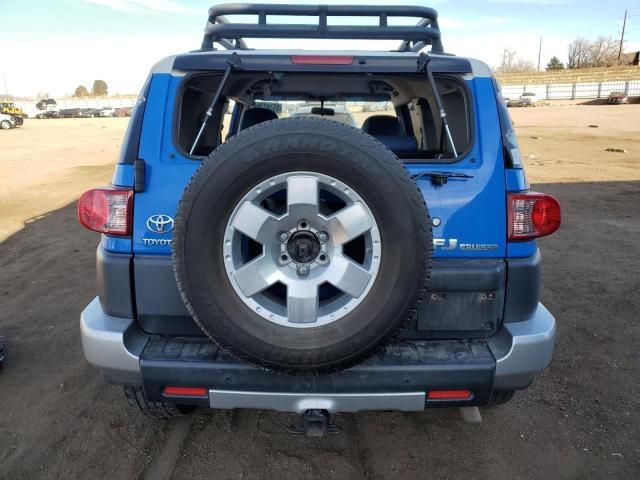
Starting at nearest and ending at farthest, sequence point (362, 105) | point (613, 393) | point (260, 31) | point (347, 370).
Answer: point (347, 370) → point (260, 31) → point (613, 393) → point (362, 105)

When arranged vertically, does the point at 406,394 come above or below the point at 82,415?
above

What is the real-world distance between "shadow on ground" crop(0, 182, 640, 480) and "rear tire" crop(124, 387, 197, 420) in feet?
0.39

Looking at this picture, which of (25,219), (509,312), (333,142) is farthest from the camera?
(25,219)

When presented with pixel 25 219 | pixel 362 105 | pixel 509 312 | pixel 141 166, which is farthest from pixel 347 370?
pixel 25 219

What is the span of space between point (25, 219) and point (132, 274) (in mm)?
7331

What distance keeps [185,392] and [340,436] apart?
1036 mm

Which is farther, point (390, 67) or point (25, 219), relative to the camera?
point (25, 219)

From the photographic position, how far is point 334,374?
215cm

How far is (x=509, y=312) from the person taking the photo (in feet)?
7.47

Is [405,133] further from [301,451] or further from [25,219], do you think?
[25,219]

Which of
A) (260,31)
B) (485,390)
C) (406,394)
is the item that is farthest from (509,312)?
(260,31)

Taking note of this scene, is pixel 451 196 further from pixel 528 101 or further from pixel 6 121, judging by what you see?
pixel 528 101

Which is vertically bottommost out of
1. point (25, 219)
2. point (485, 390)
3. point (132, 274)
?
point (25, 219)

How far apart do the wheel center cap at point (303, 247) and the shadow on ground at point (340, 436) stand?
1.19 meters
